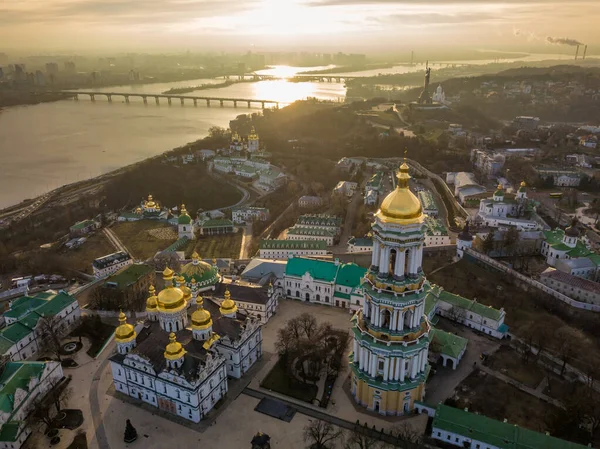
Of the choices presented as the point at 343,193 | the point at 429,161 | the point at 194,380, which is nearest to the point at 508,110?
the point at 429,161

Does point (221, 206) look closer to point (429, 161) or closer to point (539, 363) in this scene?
point (429, 161)

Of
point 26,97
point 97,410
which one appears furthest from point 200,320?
point 26,97

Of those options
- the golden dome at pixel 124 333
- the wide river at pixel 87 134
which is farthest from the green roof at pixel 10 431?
the wide river at pixel 87 134

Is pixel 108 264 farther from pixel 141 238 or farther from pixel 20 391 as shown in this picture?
pixel 20 391

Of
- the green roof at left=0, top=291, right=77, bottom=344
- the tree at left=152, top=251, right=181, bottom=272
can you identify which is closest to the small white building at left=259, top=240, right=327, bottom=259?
the tree at left=152, top=251, right=181, bottom=272

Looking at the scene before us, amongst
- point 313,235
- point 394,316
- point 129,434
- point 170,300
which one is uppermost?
point 394,316

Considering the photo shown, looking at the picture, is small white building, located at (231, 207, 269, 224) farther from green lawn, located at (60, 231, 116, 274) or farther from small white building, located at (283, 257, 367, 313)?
small white building, located at (283, 257, 367, 313)
